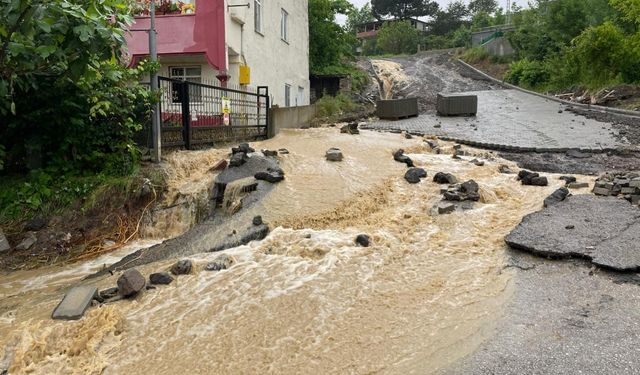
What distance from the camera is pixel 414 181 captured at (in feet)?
30.2

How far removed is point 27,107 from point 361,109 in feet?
56.0

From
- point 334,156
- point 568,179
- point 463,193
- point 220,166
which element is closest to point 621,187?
point 568,179

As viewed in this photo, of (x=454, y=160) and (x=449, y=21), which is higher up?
(x=449, y=21)

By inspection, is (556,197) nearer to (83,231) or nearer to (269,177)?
(269,177)

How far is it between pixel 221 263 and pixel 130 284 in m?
1.14

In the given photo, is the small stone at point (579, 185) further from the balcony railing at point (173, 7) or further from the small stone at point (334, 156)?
the balcony railing at point (173, 7)

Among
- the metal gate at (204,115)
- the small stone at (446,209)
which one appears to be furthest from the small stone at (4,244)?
the small stone at (446,209)

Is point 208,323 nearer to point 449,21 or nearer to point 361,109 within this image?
point 361,109

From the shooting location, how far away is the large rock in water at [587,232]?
5389mm

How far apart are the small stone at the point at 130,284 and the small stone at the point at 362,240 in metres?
2.76

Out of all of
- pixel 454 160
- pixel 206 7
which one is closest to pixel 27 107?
pixel 206 7

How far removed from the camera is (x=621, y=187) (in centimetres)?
745

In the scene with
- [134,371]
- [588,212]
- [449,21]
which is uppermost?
[449,21]

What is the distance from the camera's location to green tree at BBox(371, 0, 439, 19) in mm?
65188
